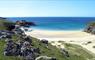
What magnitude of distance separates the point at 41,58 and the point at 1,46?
608 centimetres

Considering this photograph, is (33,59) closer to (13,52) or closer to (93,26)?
(13,52)

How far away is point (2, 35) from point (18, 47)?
21.2 ft

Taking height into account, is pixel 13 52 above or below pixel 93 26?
above

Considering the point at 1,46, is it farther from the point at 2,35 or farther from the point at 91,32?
the point at 91,32

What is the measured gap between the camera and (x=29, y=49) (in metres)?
28.8

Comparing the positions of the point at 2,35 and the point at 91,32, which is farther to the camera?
the point at 91,32

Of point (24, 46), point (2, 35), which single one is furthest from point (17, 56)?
point (2, 35)

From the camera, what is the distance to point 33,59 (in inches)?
1038

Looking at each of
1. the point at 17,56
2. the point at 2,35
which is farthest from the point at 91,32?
the point at 17,56

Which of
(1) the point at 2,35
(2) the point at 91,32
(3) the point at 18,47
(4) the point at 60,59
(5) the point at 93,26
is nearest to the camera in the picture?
(3) the point at 18,47

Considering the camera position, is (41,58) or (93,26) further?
(93,26)

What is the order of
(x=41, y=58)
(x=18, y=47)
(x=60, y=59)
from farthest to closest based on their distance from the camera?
(x=60, y=59)
(x=18, y=47)
(x=41, y=58)

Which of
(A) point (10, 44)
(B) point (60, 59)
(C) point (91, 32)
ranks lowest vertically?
(C) point (91, 32)

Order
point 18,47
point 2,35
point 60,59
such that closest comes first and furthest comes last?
1. point 18,47
2. point 60,59
3. point 2,35
